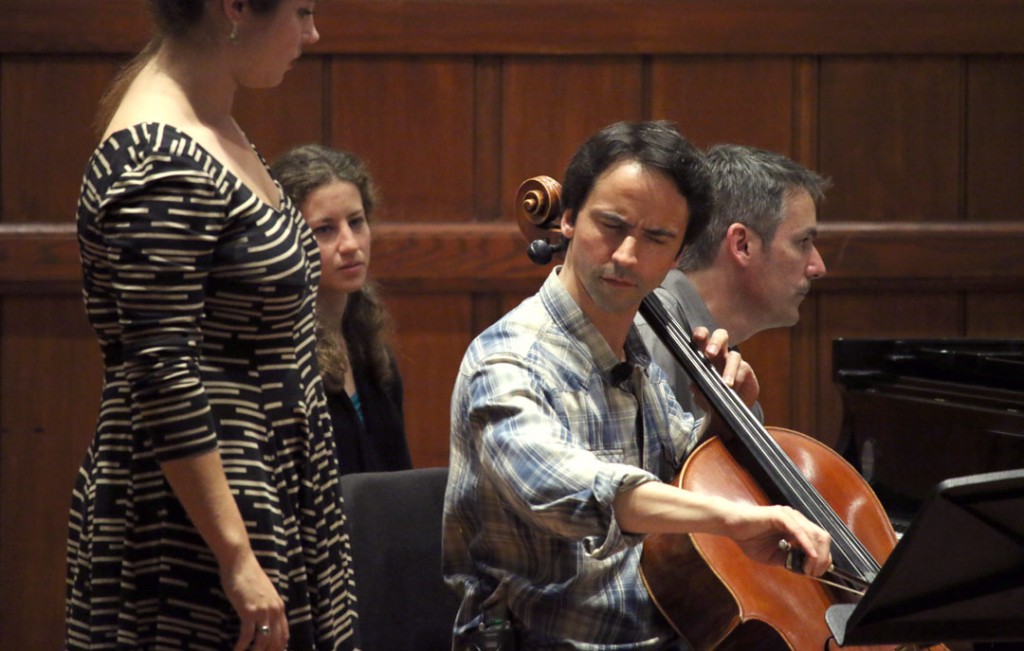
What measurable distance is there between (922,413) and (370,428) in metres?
1.14

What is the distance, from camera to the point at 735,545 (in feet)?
5.74

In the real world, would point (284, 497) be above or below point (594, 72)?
below

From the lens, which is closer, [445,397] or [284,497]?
[284,497]

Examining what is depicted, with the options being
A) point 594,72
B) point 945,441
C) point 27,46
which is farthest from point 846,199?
point 27,46

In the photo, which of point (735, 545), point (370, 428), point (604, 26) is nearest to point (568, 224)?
point (735, 545)

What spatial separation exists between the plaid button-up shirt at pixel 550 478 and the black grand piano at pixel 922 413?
0.98 metres

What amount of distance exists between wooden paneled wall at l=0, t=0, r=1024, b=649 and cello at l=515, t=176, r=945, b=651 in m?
1.61

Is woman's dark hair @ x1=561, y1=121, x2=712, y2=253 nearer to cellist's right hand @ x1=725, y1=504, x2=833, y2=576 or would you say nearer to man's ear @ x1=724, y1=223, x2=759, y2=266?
cellist's right hand @ x1=725, y1=504, x2=833, y2=576

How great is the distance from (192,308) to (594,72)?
233cm

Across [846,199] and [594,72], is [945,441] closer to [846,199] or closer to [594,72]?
[846,199]

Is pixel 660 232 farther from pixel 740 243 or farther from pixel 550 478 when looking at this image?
pixel 740 243

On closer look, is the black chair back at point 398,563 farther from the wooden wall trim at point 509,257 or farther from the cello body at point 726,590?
the wooden wall trim at point 509,257

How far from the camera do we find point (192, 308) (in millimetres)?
1421

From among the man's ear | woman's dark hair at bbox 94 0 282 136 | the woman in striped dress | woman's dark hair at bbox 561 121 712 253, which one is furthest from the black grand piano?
woman's dark hair at bbox 94 0 282 136
